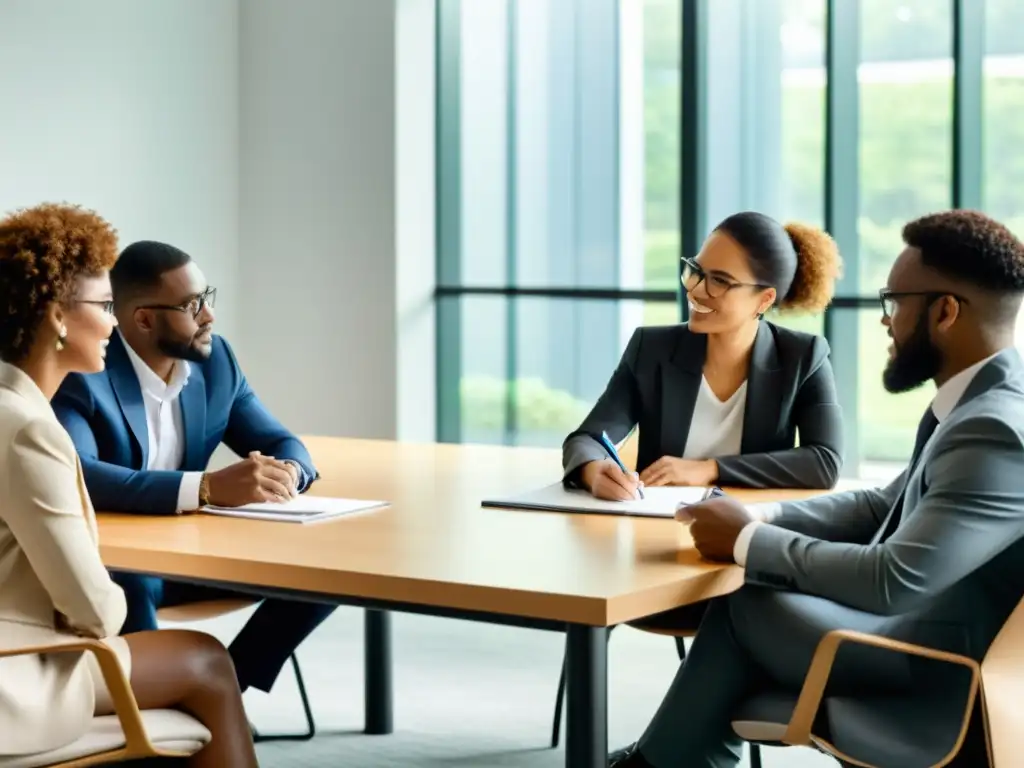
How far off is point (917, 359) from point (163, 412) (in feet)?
5.44

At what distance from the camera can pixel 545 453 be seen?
4.07 meters

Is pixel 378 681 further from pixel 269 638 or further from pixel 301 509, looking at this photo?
pixel 301 509

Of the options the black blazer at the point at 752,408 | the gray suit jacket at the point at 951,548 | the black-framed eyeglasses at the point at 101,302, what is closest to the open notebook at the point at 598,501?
the black blazer at the point at 752,408

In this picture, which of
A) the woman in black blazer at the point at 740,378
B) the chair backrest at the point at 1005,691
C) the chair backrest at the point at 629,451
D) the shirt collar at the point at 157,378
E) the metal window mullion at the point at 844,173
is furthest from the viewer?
the metal window mullion at the point at 844,173

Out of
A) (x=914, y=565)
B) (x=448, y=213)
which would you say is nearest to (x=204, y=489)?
(x=914, y=565)

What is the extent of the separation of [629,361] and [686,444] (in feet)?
0.82

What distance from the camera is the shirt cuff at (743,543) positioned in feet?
8.14

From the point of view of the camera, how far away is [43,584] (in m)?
2.30

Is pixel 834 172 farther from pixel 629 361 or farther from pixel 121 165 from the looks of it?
pixel 121 165

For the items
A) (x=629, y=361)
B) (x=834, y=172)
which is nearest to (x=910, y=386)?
(x=629, y=361)

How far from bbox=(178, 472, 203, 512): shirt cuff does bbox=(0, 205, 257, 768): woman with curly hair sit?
0.53m

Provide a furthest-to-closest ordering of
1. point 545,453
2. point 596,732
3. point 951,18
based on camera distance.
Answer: point 951,18, point 545,453, point 596,732

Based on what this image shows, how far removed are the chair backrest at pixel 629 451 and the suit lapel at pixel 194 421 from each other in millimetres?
1013

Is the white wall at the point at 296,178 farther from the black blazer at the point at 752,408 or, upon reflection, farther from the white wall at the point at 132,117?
the black blazer at the point at 752,408
